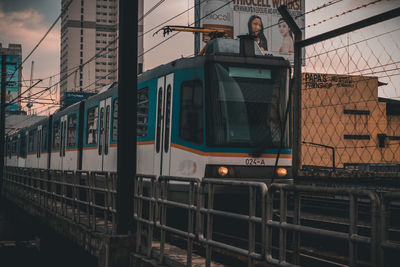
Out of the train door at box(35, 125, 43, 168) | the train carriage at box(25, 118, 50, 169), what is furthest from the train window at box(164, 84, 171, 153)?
the train door at box(35, 125, 43, 168)

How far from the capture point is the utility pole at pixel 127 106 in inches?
343

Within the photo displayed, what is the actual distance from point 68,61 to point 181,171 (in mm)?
192393

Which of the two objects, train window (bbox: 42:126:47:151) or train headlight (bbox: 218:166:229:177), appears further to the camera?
train window (bbox: 42:126:47:151)

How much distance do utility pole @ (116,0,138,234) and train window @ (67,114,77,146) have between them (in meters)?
11.7

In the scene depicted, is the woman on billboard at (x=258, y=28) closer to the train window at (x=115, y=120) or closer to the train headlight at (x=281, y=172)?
the train window at (x=115, y=120)

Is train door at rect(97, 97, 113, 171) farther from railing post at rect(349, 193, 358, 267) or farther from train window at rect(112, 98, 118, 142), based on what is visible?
railing post at rect(349, 193, 358, 267)

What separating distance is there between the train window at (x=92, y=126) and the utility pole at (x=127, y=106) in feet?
27.9

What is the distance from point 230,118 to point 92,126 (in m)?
7.76

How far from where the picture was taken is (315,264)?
23.4 feet

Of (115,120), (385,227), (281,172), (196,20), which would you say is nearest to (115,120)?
(115,120)

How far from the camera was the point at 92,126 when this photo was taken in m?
17.8

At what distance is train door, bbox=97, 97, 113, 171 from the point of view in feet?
51.8

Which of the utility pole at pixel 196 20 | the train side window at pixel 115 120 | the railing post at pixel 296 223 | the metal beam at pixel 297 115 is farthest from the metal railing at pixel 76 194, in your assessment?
the utility pole at pixel 196 20

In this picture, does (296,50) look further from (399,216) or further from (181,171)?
(399,216)
